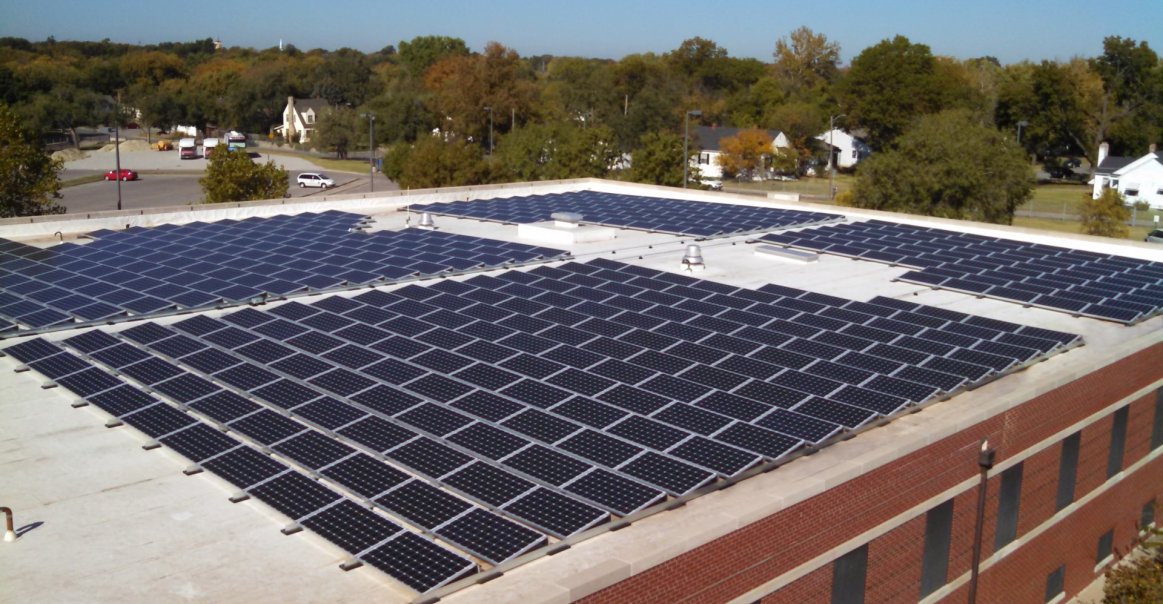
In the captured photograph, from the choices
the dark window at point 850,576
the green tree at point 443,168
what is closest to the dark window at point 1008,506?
the dark window at point 850,576

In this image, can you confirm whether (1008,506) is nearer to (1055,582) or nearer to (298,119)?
(1055,582)

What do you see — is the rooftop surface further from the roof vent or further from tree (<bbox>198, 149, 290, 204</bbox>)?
tree (<bbox>198, 149, 290, 204</bbox>)

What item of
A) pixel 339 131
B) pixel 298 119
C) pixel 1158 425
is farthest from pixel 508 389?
pixel 298 119

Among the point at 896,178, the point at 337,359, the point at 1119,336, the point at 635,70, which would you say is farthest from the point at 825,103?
the point at 337,359

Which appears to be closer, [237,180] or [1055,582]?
[1055,582]

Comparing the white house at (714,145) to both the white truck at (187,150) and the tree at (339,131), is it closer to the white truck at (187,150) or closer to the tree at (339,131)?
the tree at (339,131)

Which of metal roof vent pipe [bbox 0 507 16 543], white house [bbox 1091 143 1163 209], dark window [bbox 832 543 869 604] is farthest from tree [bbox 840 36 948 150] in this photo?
metal roof vent pipe [bbox 0 507 16 543]

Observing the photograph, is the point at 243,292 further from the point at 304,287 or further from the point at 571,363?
the point at 571,363
